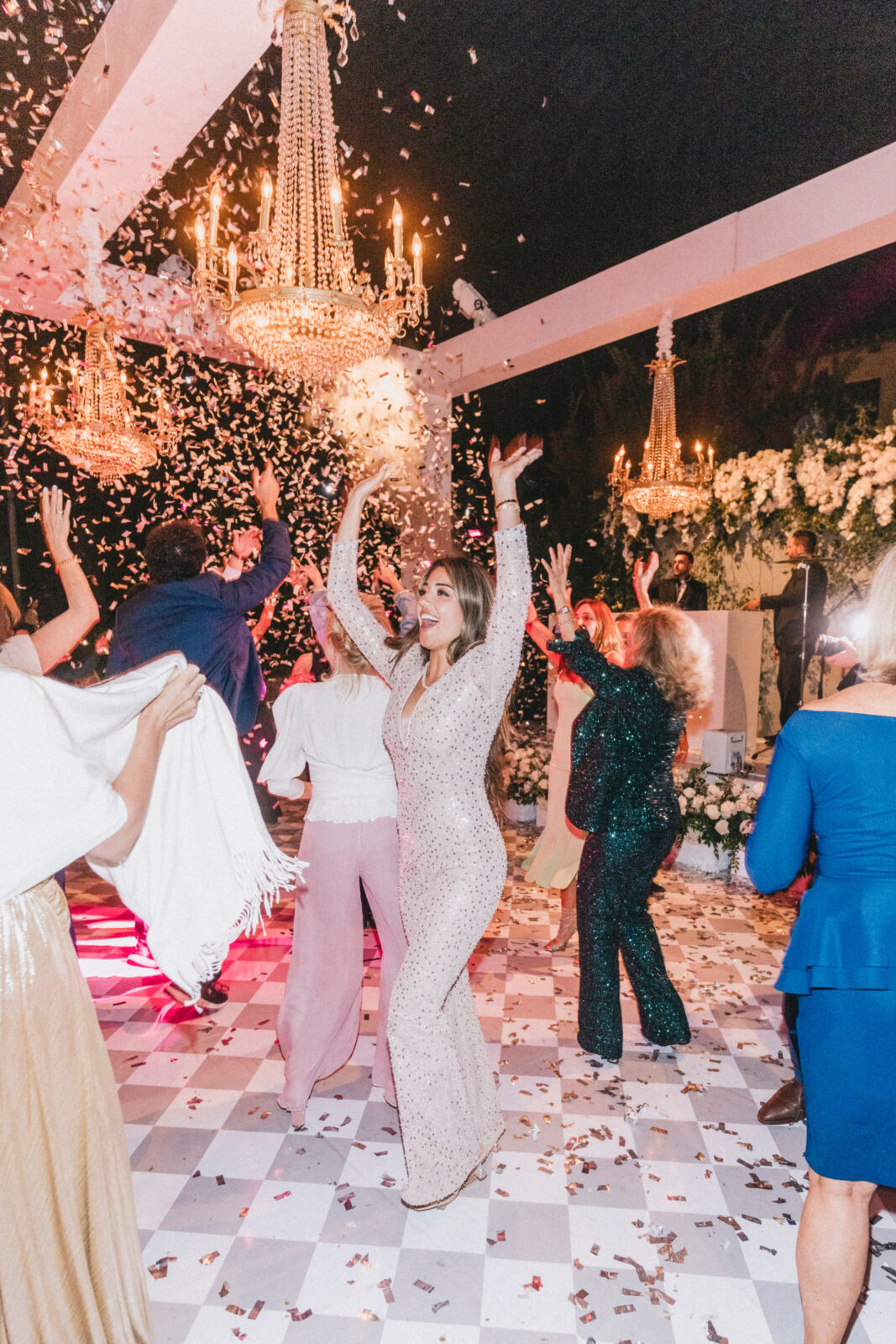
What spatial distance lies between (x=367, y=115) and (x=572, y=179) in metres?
1.43

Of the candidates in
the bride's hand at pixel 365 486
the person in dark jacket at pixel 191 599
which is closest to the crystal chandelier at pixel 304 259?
the person in dark jacket at pixel 191 599

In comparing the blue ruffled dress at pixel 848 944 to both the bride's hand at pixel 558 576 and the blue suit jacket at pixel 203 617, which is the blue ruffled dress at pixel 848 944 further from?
the blue suit jacket at pixel 203 617

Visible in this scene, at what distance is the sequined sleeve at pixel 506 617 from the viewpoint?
2.21m

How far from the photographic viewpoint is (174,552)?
3.30 meters

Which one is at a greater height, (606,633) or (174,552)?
(174,552)

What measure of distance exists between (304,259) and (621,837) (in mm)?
2706

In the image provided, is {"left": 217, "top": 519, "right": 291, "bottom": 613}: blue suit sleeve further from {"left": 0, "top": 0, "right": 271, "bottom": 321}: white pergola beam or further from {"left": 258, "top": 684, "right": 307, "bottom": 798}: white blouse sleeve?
{"left": 0, "top": 0, "right": 271, "bottom": 321}: white pergola beam

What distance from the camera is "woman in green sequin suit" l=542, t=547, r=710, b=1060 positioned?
313 centimetres

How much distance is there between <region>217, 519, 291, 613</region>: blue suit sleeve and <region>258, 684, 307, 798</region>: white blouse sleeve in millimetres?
698

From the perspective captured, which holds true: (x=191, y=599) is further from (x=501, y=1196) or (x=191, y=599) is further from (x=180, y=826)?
(x=501, y=1196)

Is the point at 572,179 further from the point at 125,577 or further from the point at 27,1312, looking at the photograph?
the point at 27,1312

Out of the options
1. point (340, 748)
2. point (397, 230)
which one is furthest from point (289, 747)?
point (397, 230)

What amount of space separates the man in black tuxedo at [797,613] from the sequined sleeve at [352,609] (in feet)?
17.6

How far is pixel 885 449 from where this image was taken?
648 centimetres
